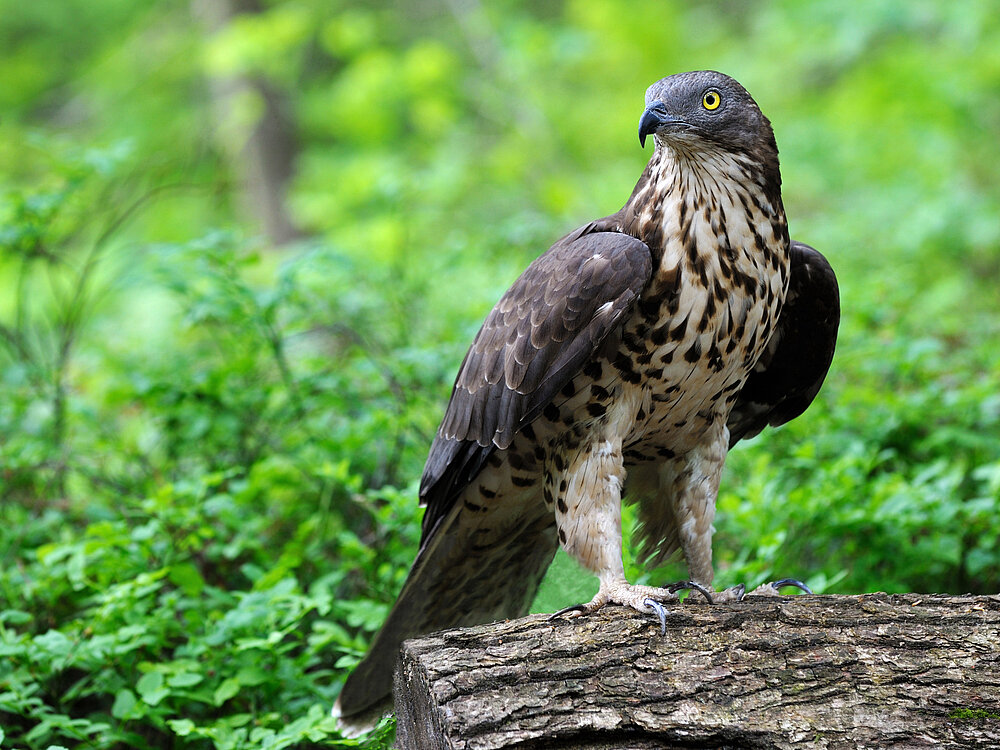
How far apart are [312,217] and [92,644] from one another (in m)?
6.95

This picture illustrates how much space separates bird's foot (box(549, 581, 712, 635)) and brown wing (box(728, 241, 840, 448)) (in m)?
1.01

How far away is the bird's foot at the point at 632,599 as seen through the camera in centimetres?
247

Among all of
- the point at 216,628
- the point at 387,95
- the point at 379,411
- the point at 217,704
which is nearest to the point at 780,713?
the point at 217,704

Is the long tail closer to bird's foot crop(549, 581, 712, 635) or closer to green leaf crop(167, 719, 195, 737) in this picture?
green leaf crop(167, 719, 195, 737)

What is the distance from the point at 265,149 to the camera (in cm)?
1141

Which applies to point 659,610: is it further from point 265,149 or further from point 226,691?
point 265,149

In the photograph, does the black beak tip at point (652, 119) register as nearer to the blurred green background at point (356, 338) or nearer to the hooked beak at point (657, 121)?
the hooked beak at point (657, 121)

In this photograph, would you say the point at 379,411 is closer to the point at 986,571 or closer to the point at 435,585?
the point at 435,585

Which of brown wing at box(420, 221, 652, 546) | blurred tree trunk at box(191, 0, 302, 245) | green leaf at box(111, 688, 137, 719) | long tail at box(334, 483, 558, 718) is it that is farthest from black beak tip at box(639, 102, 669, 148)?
blurred tree trunk at box(191, 0, 302, 245)

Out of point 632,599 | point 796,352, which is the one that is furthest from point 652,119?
point 632,599

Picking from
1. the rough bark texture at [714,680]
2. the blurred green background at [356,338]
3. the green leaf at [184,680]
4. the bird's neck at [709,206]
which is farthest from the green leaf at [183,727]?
the bird's neck at [709,206]

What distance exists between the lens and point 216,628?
3.16 metres

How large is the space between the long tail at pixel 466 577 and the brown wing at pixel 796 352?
85cm

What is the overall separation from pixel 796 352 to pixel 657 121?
110 centimetres
